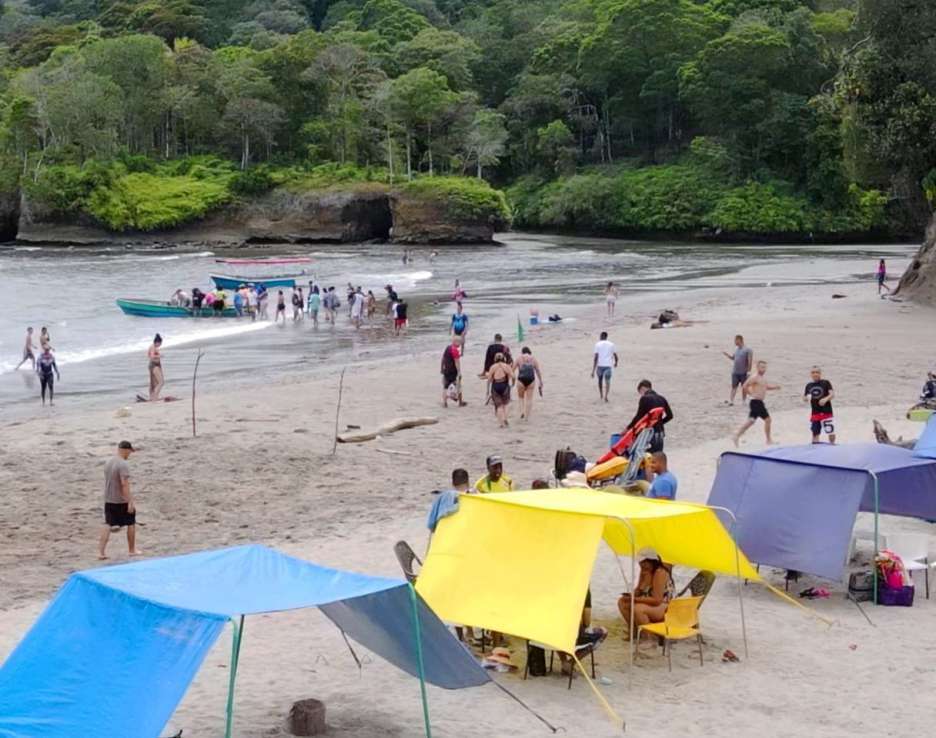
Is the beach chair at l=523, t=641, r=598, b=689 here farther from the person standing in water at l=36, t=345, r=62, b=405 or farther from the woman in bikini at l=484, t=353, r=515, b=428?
the person standing in water at l=36, t=345, r=62, b=405

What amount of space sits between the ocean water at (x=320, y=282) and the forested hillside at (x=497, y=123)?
6502 millimetres

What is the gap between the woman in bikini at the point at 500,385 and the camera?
64.4 ft

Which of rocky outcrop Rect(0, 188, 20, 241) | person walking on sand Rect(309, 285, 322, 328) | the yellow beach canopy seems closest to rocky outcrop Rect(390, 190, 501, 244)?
rocky outcrop Rect(0, 188, 20, 241)

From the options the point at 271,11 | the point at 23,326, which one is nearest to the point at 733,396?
the point at 23,326

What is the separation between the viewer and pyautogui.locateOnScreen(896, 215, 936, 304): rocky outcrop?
123 feet

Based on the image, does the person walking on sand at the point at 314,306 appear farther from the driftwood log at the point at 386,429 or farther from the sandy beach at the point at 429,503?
the driftwood log at the point at 386,429

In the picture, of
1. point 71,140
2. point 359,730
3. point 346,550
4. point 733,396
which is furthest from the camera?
point 71,140

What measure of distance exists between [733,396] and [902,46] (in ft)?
61.4

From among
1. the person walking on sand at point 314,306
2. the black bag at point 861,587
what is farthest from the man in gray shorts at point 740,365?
the person walking on sand at point 314,306

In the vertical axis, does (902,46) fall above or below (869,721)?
above

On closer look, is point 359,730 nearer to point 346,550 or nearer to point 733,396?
point 346,550

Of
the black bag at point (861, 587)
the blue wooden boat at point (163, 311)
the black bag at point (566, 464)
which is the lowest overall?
the black bag at point (861, 587)

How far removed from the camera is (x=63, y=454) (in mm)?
17406

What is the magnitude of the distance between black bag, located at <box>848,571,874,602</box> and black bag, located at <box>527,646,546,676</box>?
146 inches
